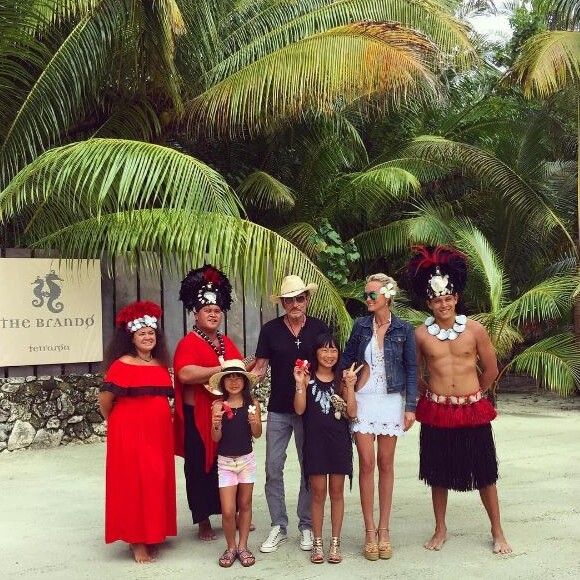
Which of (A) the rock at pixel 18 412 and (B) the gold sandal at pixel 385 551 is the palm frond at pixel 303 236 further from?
(B) the gold sandal at pixel 385 551

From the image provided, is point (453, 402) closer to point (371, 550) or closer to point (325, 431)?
point (325, 431)

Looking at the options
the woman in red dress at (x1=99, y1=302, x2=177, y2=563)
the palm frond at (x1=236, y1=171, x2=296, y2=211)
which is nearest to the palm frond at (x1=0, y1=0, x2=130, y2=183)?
the palm frond at (x1=236, y1=171, x2=296, y2=211)

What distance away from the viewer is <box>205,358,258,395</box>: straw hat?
5.14 meters

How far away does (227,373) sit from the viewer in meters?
5.14

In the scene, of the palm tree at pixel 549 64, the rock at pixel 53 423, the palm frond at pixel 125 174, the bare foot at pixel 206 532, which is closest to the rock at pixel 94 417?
the rock at pixel 53 423

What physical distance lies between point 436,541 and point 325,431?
3.43ft

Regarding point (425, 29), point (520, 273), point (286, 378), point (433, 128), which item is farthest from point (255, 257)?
point (433, 128)

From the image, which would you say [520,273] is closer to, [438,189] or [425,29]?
[438,189]

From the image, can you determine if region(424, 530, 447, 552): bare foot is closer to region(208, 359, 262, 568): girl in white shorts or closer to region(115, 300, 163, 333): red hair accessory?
region(208, 359, 262, 568): girl in white shorts

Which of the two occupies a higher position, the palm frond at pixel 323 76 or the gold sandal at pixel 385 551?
the palm frond at pixel 323 76

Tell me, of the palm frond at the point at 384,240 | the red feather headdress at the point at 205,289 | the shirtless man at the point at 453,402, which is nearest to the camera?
the shirtless man at the point at 453,402

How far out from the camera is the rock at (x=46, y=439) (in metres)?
9.61

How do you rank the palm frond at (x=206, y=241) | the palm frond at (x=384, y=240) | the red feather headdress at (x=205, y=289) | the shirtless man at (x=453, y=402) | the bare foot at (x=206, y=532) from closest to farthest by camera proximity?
the shirtless man at (x=453, y=402) → the red feather headdress at (x=205, y=289) → the bare foot at (x=206, y=532) → the palm frond at (x=206, y=241) → the palm frond at (x=384, y=240)

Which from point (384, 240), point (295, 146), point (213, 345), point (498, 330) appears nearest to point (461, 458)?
point (213, 345)
